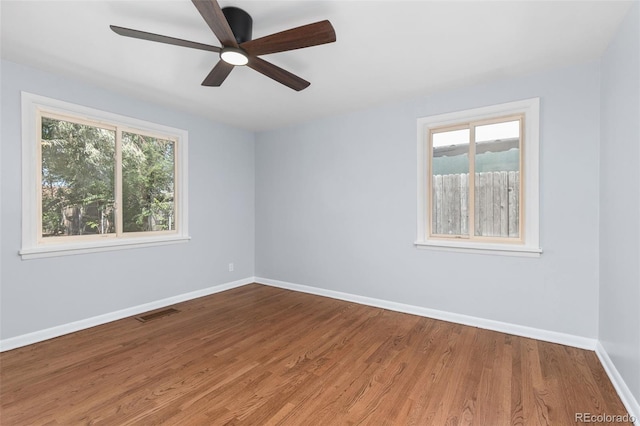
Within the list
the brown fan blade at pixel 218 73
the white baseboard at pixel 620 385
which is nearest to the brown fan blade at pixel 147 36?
the brown fan blade at pixel 218 73

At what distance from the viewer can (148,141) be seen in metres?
3.69

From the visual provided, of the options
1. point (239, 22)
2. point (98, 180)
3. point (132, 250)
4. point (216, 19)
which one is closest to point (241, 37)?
point (239, 22)

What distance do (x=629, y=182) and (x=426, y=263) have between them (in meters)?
1.85

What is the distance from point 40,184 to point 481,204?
444 centimetres

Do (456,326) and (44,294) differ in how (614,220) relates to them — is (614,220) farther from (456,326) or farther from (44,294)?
(44,294)

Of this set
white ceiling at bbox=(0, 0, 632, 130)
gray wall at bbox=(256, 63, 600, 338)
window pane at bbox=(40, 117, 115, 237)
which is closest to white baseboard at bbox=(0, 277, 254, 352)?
window pane at bbox=(40, 117, 115, 237)

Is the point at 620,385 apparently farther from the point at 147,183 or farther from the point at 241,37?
the point at 147,183

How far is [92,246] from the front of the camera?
10.1 feet

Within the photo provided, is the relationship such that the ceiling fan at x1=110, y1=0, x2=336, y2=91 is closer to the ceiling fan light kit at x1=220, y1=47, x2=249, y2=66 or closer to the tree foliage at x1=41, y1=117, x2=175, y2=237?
the ceiling fan light kit at x1=220, y1=47, x2=249, y2=66

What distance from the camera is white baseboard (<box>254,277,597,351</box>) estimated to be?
8.60 ft

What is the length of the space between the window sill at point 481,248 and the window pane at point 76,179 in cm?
360

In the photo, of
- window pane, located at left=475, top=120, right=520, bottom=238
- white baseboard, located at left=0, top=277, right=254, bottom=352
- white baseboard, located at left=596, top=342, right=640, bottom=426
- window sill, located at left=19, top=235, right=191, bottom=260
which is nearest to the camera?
white baseboard, located at left=596, top=342, right=640, bottom=426

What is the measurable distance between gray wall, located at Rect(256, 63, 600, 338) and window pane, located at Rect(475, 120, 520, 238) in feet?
Result: 0.84

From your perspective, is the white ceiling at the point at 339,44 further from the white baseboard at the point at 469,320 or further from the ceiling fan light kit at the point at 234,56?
the white baseboard at the point at 469,320
